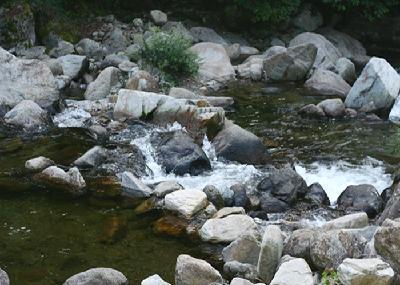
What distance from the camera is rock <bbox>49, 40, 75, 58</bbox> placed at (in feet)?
55.1

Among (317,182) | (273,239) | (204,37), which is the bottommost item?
(204,37)

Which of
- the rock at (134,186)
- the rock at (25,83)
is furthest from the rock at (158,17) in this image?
the rock at (134,186)

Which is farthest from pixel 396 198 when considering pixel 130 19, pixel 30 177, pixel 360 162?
pixel 130 19

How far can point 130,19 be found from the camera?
19938mm

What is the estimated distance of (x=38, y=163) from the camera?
976 cm

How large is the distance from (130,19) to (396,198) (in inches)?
555

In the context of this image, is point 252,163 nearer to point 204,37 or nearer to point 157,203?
point 157,203

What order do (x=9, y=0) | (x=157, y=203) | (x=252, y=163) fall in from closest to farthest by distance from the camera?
(x=157, y=203) → (x=252, y=163) → (x=9, y=0)

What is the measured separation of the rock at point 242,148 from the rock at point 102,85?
425cm

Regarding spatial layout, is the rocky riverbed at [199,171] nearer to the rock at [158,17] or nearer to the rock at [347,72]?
the rock at [347,72]

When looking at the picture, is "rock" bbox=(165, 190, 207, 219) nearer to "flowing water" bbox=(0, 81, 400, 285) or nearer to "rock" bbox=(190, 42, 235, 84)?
"flowing water" bbox=(0, 81, 400, 285)

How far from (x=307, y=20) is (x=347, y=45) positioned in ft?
5.92

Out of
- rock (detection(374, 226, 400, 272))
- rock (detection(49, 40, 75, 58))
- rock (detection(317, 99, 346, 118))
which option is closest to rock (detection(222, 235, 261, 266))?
rock (detection(374, 226, 400, 272))

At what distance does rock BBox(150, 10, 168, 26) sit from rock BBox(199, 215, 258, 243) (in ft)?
42.5
